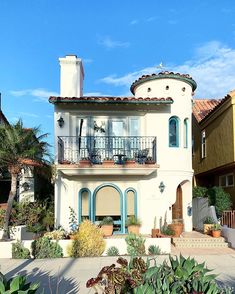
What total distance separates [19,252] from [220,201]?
986cm

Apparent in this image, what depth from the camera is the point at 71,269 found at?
394 inches

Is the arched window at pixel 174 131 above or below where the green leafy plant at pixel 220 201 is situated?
above

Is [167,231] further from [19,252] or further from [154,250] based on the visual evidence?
[19,252]

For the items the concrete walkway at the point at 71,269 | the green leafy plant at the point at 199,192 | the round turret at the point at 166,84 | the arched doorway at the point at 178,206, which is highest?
the round turret at the point at 166,84

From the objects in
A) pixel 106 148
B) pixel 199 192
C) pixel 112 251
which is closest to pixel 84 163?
pixel 106 148

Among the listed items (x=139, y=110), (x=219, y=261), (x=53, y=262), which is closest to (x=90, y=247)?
(x=53, y=262)

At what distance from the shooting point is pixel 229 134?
17375 mm

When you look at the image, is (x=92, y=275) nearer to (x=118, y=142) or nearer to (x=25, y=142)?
(x=25, y=142)

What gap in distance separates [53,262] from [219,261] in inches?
206

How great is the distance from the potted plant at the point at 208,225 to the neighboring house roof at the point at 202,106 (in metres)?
8.10

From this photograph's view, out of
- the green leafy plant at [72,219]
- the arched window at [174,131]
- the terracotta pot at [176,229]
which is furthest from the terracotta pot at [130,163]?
the green leafy plant at [72,219]

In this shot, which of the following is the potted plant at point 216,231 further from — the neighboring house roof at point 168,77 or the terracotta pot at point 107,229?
the neighboring house roof at point 168,77

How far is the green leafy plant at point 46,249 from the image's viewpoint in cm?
1186

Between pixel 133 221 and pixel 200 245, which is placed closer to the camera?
pixel 200 245
